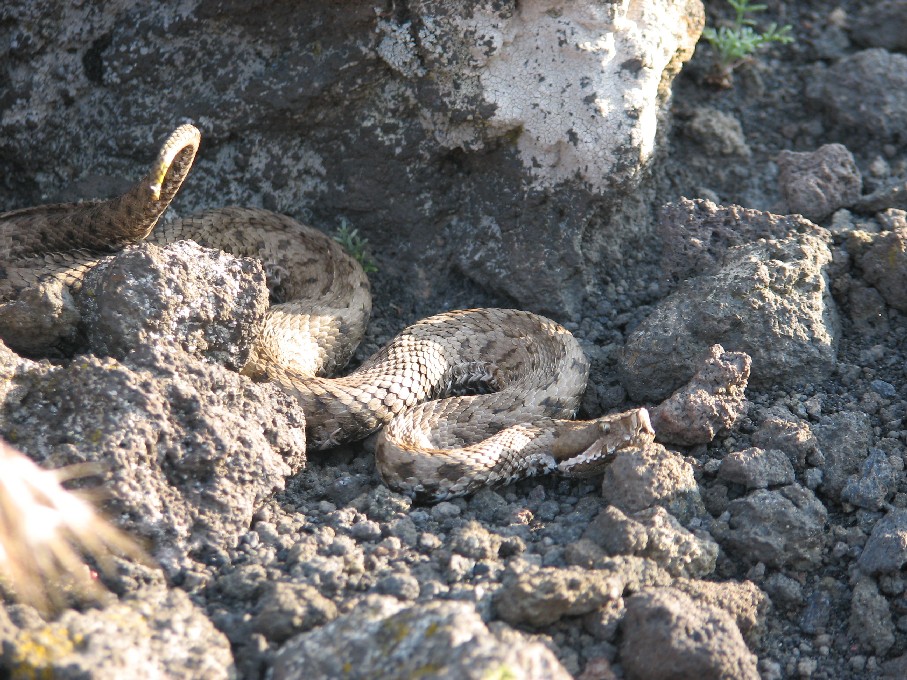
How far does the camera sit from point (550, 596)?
324cm

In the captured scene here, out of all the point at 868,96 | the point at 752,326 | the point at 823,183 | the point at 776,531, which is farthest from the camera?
the point at 868,96

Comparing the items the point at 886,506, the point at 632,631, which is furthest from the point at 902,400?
the point at 632,631

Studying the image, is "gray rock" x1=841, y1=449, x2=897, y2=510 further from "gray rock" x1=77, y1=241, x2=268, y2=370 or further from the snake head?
"gray rock" x1=77, y1=241, x2=268, y2=370

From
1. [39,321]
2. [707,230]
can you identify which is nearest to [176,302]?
[39,321]

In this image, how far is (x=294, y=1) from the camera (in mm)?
5000

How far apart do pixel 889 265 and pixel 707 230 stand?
0.92 m

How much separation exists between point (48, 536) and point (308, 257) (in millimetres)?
2541

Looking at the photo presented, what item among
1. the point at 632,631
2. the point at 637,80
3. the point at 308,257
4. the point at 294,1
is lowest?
the point at 632,631

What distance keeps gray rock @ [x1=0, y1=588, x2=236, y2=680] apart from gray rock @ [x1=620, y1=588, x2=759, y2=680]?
1.36 meters

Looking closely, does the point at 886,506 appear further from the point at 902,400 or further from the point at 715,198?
the point at 715,198

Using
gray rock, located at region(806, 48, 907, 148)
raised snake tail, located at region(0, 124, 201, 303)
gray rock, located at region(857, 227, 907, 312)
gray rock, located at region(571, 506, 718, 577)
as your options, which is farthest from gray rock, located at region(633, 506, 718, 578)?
gray rock, located at region(806, 48, 907, 148)

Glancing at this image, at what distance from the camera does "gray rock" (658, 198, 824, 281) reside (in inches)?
196

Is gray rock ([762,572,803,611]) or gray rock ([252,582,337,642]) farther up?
gray rock ([252,582,337,642])

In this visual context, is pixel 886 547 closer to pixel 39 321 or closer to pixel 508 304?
pixel 508 304
